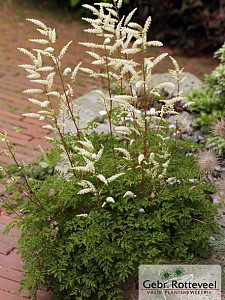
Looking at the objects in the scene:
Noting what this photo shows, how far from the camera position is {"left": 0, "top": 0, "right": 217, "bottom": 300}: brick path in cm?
348

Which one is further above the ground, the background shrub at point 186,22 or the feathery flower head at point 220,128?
the background shrub at point 186,22

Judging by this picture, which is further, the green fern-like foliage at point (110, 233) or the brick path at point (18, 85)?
the brick path at point (18, 85)

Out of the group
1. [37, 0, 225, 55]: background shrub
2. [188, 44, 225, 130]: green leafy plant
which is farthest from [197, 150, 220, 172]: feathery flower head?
[37, 0, 225, 55]: background shrub

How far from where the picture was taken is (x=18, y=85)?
230 inches

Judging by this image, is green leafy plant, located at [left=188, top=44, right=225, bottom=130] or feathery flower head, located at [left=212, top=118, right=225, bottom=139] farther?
green leafy plant, located at [left=188, top=44, right=225, bottom=130]

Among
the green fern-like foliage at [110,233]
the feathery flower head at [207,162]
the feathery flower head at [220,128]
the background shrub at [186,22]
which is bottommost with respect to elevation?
the green fern-like foliage at [110,233]

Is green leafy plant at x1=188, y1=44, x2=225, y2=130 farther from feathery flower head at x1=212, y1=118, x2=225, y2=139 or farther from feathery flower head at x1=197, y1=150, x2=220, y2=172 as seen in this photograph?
feathery flower head at x1=197, y1=150, x2=220, y2=172


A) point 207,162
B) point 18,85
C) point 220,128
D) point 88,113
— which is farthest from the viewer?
point 18,85

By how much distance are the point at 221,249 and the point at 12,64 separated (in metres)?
3.92

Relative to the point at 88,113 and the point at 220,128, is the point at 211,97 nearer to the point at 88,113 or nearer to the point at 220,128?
the point at 88,113

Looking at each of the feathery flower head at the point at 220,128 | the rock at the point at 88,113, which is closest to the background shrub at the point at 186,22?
the rock at the point at 88,113

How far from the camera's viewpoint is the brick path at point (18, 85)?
3.48 meters

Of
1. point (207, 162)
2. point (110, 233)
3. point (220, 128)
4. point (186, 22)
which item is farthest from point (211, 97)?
point (186, 22)

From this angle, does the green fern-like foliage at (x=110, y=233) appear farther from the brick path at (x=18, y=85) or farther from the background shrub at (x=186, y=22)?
the background shrub at (x=186, y=22)
